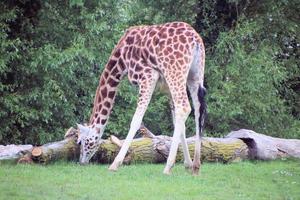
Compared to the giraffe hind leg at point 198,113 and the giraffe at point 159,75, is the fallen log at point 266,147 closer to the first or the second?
the giraffe at point 159,75

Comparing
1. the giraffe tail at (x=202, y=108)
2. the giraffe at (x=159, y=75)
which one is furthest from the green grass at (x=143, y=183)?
the giraffe tail at (x=202, y=108)

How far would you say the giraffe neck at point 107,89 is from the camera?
12.6 meters

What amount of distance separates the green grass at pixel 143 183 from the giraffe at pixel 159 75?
49cm

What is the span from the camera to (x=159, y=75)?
468 inches

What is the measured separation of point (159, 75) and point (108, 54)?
5.40 metres

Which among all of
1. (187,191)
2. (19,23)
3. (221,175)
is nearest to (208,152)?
(221,175)

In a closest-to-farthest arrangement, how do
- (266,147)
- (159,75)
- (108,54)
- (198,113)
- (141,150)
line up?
(198,113), (159,75), (141,150), (266,147), (108,54)

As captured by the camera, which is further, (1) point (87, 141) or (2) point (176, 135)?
(1) point (87, 141)

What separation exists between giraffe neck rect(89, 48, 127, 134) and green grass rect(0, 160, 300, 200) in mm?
967

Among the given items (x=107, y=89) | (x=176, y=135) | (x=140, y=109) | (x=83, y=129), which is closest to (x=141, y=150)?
(x=83, y=129)

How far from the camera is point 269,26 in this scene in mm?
19812

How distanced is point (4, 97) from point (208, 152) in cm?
548

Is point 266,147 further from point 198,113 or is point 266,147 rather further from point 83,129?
point 83,129

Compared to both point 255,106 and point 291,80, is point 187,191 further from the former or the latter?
point 291,80
